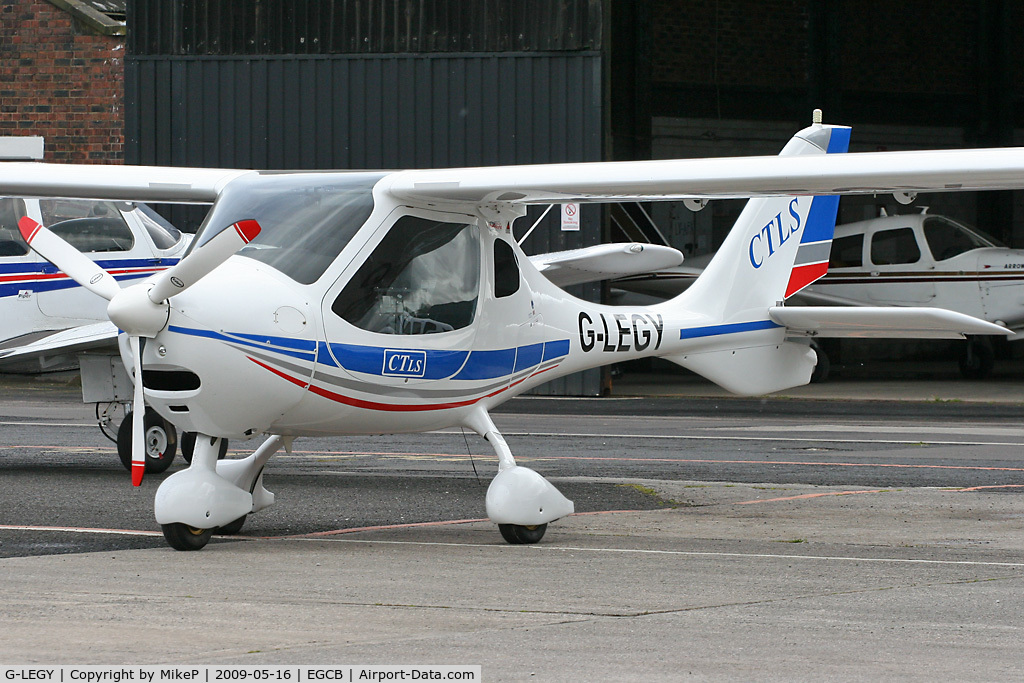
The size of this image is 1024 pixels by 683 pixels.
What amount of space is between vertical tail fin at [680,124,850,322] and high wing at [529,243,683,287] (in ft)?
1.00

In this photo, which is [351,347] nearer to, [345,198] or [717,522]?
[345,198]

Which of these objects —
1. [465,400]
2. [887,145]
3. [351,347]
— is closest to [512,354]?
[465,400]

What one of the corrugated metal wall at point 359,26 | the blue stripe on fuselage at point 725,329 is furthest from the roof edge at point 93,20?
the blue stripe on fuselage at point 725,329

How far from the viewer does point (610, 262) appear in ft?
34.6

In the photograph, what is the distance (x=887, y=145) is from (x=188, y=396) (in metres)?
24.2

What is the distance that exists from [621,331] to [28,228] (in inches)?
151

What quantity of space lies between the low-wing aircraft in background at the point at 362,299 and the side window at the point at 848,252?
1430cm

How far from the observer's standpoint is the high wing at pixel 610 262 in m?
10.2

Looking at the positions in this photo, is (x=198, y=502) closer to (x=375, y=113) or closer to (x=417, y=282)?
(x=417, y=282)

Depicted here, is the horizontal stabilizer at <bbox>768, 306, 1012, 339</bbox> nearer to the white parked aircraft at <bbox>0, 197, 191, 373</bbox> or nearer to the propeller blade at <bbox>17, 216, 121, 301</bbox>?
the propeller blade at <bbox>17, 216, 121, 301</bbox>

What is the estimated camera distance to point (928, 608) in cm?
596

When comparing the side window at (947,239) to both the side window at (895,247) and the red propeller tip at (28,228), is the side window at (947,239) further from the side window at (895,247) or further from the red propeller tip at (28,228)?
the red propeller tip at (28,228)

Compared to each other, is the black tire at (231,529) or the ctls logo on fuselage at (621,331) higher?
the ctls logo on fuselage at (621,331)

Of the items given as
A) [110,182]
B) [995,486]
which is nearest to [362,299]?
[110,182]
